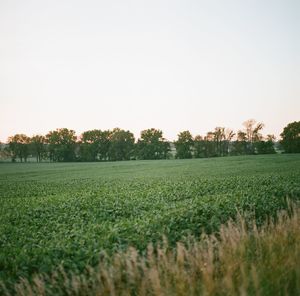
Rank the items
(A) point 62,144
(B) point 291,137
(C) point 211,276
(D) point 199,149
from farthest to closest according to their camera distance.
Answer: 1. (A) point 62,144
2. (D) point 199,149
3. (B) point 291,137
4. (C) point 211,276

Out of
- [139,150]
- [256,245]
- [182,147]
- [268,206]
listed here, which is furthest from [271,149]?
[256,245]

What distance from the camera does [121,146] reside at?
12431 cm

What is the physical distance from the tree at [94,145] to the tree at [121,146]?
11.0 ft

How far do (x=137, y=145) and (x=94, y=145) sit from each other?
20.2 m

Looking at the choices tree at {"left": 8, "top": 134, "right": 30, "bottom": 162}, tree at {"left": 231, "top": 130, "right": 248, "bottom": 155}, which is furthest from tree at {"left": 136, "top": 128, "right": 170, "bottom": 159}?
tree at {"left": 8, "top": 134, "right": 30, "bottom": 162}

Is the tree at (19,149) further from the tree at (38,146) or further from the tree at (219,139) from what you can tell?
the tree at (219,139)

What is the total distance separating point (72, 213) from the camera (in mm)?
13484

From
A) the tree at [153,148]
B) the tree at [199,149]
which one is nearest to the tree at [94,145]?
the tree at [153,148]

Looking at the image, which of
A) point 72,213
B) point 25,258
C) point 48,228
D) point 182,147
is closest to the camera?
point 25,258

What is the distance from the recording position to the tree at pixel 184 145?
4508 inches

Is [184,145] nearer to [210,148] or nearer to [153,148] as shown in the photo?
[210,148]

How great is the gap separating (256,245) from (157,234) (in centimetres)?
334

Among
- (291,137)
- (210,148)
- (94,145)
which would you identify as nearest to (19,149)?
(94,145)

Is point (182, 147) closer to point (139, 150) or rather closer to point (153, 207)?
point (139, 150)
